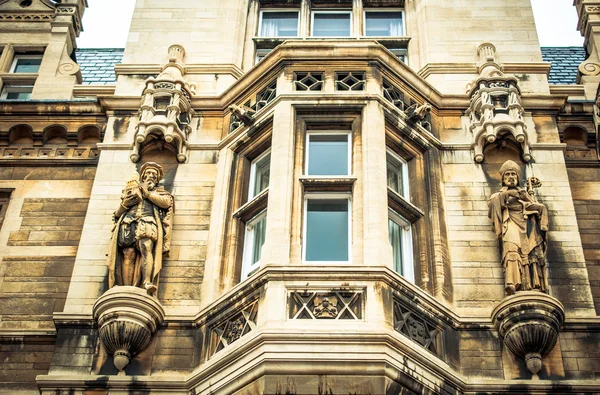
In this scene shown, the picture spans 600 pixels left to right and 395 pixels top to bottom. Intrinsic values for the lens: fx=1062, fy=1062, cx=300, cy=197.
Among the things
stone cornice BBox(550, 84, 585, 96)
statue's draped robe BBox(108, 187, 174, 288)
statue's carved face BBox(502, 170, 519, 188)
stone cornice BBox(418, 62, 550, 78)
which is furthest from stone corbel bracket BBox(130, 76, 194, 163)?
stone cornice BBox(550, 84, 585, 96)

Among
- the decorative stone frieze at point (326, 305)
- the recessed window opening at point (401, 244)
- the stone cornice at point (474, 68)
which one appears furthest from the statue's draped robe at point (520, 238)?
the stone cornice at point (474, 68)

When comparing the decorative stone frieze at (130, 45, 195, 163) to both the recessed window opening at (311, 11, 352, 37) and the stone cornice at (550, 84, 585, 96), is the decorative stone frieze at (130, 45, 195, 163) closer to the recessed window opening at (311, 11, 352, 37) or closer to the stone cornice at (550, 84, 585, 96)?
the recessed window opening at (311, 11, 352, 37)

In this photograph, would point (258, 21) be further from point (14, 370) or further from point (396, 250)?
point (14, 370)

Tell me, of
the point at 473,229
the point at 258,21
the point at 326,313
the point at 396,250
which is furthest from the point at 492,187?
the point at 258,21

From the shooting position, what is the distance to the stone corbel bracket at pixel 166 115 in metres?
18.2

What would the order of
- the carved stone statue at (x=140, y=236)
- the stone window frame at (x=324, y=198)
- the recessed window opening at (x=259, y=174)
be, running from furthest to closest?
1. the recessed window opening at (x=259, y=174)
2. the carved stone statue at (x=140, y=236)
3. the stone window frame at (x=324, y=198)

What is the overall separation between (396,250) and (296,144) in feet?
7.61

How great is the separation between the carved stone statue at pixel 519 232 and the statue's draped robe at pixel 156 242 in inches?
202

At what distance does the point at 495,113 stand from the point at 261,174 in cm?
421

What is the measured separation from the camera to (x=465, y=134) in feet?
61.2

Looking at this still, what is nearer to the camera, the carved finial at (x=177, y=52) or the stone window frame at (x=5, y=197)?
the stone window frame at (x=5, y=197)

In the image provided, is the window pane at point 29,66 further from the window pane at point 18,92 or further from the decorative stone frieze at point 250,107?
the decorative stone frieze at point 250,107

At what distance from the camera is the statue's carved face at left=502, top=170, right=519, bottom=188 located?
670 inches

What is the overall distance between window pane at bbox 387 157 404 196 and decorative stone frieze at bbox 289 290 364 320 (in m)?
3.41
